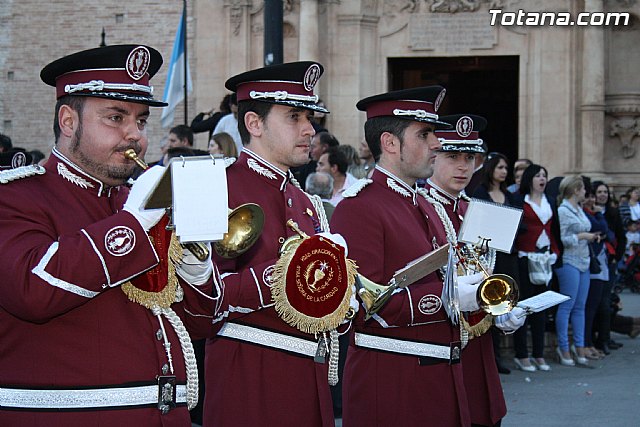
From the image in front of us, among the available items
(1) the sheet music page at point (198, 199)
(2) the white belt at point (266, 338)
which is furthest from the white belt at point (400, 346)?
(1) the sheet music page at point (198, 199)

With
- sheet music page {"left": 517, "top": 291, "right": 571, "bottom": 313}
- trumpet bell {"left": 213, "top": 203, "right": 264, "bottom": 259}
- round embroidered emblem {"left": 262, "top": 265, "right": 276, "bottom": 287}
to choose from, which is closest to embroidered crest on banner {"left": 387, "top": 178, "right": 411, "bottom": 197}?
sheet music page {"left": 517, "top": 291, "right": 571, "bottom": 313}

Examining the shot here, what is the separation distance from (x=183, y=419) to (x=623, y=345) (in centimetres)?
1084

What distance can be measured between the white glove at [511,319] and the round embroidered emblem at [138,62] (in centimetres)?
236

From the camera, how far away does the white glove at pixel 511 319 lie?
206 inches

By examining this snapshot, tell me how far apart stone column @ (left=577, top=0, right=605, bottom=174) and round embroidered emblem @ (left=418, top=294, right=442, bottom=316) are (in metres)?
13.3

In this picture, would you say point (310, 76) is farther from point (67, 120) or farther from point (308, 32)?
point (308, 32)

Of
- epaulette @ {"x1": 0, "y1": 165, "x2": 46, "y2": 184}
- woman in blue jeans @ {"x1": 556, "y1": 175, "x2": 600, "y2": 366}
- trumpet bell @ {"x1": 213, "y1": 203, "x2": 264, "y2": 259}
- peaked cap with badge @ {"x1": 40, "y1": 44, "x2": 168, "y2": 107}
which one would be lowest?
woman in blue jeans @ {"x1": 556, "y1": 175, "x2": 600, "y2": 366}

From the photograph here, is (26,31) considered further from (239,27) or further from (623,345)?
(623,345)

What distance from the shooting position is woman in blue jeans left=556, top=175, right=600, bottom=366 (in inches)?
462

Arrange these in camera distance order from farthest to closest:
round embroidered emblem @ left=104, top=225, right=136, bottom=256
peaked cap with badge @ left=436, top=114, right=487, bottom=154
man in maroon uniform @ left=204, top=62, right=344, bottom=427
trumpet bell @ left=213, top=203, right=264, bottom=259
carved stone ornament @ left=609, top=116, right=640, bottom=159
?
1. carved stone ornament @ left=609, top=116, right=640, bottom=159
2. peaked cap with badge @ left=436, top=114, right=487, bottom=154
3. man in maroon uniform @ left=204, top=62, right=344, bottom=427
4. trumpet bell @ left=213, top=203, right=264, bottom=259
5. round embroidered emblem @ left=104, top=225, right=136, bottom=256

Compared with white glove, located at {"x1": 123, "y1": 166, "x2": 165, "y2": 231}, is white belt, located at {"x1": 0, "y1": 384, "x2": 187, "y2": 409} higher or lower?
lower

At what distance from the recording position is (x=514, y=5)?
17.9m

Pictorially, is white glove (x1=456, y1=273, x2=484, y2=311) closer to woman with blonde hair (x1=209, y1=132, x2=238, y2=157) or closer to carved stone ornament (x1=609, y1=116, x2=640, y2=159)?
woman with blonde hair (x1=209, y1=132, x2=238, y2=157)

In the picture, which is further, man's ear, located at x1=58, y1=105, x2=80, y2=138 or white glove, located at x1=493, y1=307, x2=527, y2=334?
white glove, located at x1=493, y1=307, x2=527, y2=334
